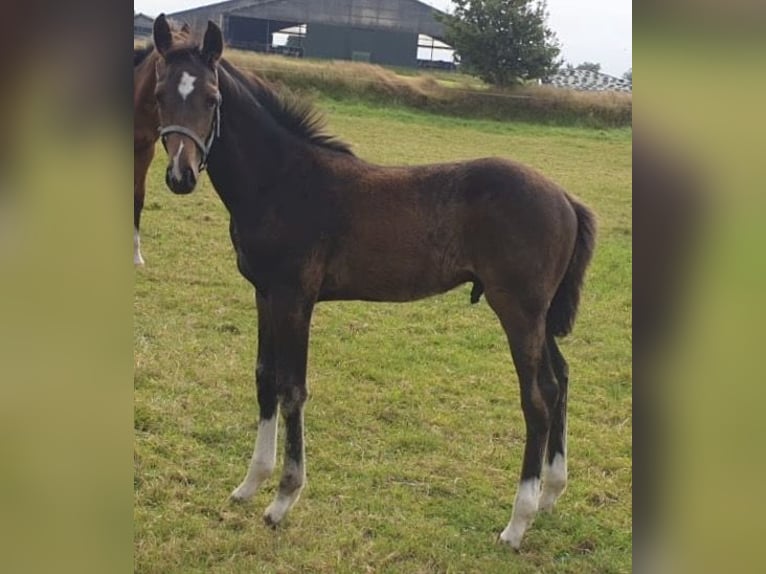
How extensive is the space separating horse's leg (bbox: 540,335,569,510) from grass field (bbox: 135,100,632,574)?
38mm

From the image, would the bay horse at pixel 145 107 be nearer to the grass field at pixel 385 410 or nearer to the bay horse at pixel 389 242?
the grass field at pixel 385 410

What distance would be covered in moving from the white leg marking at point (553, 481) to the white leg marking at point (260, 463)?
2.81 ft

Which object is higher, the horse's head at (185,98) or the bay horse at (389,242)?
the horse's head at (185,98)

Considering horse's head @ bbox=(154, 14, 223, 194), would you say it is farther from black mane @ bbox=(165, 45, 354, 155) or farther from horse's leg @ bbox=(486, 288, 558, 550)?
horse's leg @ bbox=(486, 288, 558, 550)

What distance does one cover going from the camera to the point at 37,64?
4.64ft

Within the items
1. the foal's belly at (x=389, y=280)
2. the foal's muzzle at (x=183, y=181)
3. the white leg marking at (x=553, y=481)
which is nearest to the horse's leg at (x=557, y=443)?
the white leg marking at (x=553, y=481)

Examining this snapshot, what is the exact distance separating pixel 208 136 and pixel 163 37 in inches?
11.0

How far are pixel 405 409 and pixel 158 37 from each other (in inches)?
54.1

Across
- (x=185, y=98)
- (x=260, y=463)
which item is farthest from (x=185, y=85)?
(x=260, y=463)

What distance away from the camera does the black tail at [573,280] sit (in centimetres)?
222

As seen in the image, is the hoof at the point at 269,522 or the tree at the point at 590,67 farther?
the hoof at the point at 269,522

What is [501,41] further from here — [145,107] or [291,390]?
[291,390]

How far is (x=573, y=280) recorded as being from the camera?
2264 mm

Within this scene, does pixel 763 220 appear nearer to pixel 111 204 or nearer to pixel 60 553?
pixel 111 204
